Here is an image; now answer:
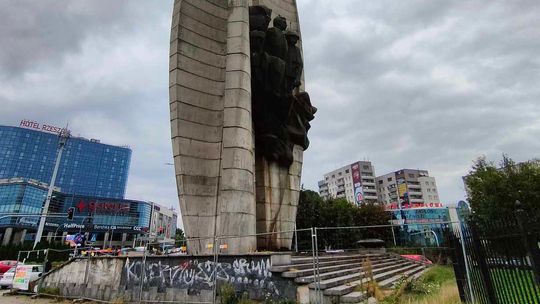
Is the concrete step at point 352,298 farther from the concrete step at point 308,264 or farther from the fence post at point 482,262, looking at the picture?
the fence post at point 482,262

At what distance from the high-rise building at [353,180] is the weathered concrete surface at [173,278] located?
9797 cm

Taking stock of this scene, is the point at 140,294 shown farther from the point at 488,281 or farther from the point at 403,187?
the point at 403,187

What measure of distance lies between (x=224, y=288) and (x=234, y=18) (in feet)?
42.0

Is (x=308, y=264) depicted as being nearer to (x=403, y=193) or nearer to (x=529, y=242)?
(x=529, y=242)

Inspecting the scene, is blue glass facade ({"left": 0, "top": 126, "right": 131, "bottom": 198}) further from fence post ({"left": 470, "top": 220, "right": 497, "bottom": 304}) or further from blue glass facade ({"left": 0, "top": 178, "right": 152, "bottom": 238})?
fence post ({"left": 470, "top": 220, "right": 497, "bottom": 304})

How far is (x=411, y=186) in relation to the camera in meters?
113

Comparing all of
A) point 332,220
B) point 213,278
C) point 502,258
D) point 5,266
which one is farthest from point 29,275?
point 332,220

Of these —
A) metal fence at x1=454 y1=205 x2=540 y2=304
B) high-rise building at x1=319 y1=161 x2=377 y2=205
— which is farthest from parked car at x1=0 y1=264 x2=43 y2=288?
high-rise building at x1=319 y1=161 x2=377 y2=205

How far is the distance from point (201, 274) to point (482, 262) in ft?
26.8

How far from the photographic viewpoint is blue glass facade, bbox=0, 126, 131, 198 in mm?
110812

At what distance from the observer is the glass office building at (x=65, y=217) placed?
274 feet

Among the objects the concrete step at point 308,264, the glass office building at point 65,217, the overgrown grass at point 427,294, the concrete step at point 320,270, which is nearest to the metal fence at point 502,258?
the overgrown grass at point 427,294

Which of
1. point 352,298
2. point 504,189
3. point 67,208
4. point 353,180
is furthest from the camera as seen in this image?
point 353,180

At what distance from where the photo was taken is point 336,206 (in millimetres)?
46469
